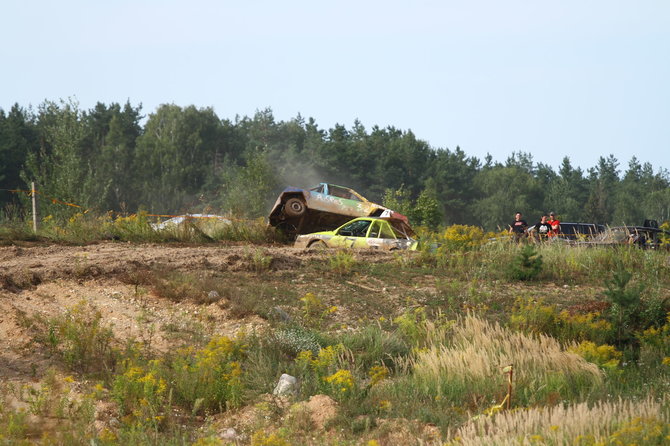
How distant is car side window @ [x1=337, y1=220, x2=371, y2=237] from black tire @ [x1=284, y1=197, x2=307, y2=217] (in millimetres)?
2067

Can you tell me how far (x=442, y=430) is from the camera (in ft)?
22.0

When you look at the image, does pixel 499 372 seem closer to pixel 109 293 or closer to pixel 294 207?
pixel 109 293

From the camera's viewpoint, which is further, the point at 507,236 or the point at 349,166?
the point at 349,166

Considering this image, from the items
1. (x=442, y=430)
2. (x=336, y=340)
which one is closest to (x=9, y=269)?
(x=336, y=340)

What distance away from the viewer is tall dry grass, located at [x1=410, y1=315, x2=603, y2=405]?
778cm

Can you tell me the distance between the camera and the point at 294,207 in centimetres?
1919

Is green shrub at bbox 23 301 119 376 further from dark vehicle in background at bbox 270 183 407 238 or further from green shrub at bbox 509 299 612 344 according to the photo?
dark vehicle in background at bbox 270 183 407 238

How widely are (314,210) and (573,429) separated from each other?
45.9ft

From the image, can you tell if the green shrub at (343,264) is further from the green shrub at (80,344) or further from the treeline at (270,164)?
the treeline at (270,164)

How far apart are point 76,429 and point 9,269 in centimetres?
624

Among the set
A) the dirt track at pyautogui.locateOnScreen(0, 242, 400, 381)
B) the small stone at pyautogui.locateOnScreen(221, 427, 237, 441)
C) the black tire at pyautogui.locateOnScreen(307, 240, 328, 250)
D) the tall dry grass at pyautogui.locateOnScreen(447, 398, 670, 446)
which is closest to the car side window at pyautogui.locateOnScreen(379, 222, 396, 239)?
the black tire at pyautogui.locateOnScreen(307, 240, 328, 250)

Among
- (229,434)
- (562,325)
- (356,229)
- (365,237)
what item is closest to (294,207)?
(356,229)

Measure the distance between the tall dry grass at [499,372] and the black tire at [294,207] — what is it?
10.3m

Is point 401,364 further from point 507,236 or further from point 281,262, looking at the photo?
point 507,236
